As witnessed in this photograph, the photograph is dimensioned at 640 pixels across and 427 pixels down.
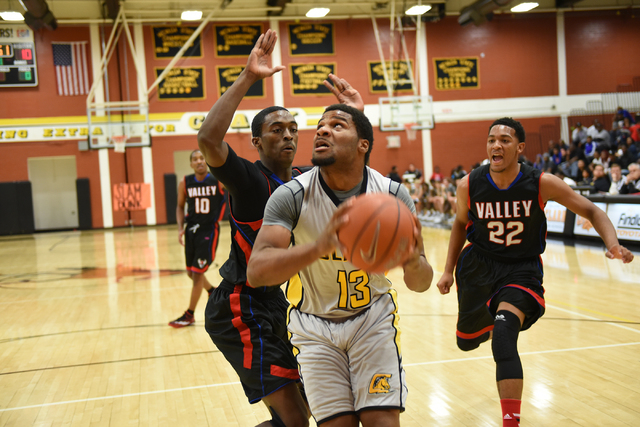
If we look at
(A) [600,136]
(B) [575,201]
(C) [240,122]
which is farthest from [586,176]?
(B) [575,201]

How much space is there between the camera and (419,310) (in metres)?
6.92

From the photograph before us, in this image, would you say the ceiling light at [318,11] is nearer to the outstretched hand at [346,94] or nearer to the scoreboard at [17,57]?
the scoreboard at [17,57]

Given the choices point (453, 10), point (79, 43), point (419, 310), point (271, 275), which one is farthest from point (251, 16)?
point (271, 275)

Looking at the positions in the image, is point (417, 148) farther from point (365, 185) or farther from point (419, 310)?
point (365, 185)

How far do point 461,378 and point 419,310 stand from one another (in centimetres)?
245

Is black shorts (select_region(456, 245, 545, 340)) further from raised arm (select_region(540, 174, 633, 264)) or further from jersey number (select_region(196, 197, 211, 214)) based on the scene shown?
jersey number (select_region(196, 197, 211, 214))

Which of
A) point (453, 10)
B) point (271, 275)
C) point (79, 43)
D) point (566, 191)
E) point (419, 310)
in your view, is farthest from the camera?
point (453, 10)

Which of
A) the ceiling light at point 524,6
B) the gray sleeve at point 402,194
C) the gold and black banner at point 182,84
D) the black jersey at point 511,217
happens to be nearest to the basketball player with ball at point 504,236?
the black jersey at point 511,217

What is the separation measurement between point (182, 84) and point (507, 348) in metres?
19.1

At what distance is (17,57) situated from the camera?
18.5 metres

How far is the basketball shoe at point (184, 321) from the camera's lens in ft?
21.4

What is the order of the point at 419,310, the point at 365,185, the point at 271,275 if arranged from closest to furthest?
the point at 271,275, the point at 365,185, the point at 419,310

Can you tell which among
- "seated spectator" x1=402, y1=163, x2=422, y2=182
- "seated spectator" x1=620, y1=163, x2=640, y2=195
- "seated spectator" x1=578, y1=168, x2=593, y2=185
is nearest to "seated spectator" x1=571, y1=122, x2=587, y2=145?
"seated spectator" x1=578, y1=168, x2=593, y2=185

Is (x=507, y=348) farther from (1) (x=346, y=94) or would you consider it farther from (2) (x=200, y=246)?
(2) (x=200, y=246)
